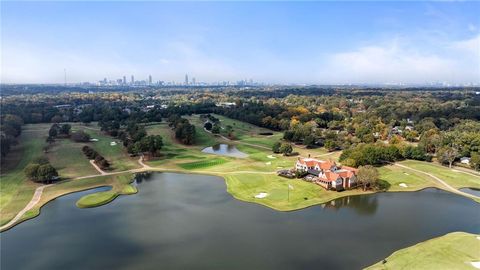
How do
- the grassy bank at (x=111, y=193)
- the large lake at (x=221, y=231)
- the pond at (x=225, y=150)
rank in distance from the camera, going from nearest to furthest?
the large lake at (x=221, y=231), the grassy bank at (x=111, y=193), the pond at (x=225, y=150)

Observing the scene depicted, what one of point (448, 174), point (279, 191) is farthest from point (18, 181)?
point (448, 174)

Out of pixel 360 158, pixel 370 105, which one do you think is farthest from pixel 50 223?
pixel 370 105

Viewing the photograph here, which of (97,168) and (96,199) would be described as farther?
(97,168)

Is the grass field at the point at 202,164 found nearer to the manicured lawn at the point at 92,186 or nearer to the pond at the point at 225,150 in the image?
the pond at the point at 225,150

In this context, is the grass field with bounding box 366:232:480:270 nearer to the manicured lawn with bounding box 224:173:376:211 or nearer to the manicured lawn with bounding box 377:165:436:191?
the manicured lawn with bounding box 224:173:376:211

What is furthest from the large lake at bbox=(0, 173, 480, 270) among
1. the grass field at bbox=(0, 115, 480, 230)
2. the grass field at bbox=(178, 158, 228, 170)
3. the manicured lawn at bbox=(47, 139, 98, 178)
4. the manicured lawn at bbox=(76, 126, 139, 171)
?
the manicured lawn at bbox=(76, 126, 139, 171)

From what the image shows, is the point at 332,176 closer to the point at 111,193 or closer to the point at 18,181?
the point at 111,193

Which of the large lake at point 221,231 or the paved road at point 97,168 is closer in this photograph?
the large lake at point 221,231

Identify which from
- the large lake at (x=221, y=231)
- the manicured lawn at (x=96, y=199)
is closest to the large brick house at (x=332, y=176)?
the large lake at (x=221, y=231)
